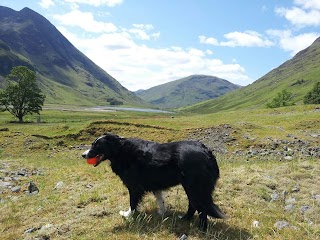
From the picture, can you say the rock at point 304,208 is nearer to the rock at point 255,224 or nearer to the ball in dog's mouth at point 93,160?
the rock at point 255,224

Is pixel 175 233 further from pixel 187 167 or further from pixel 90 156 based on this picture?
pixel 90 156

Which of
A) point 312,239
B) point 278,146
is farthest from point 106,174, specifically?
point 278,146

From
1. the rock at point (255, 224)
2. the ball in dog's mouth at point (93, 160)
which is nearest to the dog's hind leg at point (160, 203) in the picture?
the ball in dog's mouth at point (93, 160)

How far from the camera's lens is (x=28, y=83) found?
243ft

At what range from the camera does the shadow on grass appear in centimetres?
782

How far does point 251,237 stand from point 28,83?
74.2m

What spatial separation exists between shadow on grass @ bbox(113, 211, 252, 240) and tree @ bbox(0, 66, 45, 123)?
229ft

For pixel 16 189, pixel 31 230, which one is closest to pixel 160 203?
pixel 31 230

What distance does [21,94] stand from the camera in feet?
238

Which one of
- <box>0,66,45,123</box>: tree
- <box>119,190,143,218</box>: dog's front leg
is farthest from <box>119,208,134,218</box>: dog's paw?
<box>0,66,45,123</box>: tree

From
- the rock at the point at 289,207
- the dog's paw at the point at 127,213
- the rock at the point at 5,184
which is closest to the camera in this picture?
the dog's paw at the point at 127,213

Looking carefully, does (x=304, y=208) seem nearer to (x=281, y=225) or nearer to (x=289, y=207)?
(x=289, y=207)

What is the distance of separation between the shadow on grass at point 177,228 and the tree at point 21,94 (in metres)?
69.9

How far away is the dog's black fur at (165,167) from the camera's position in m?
7.99
